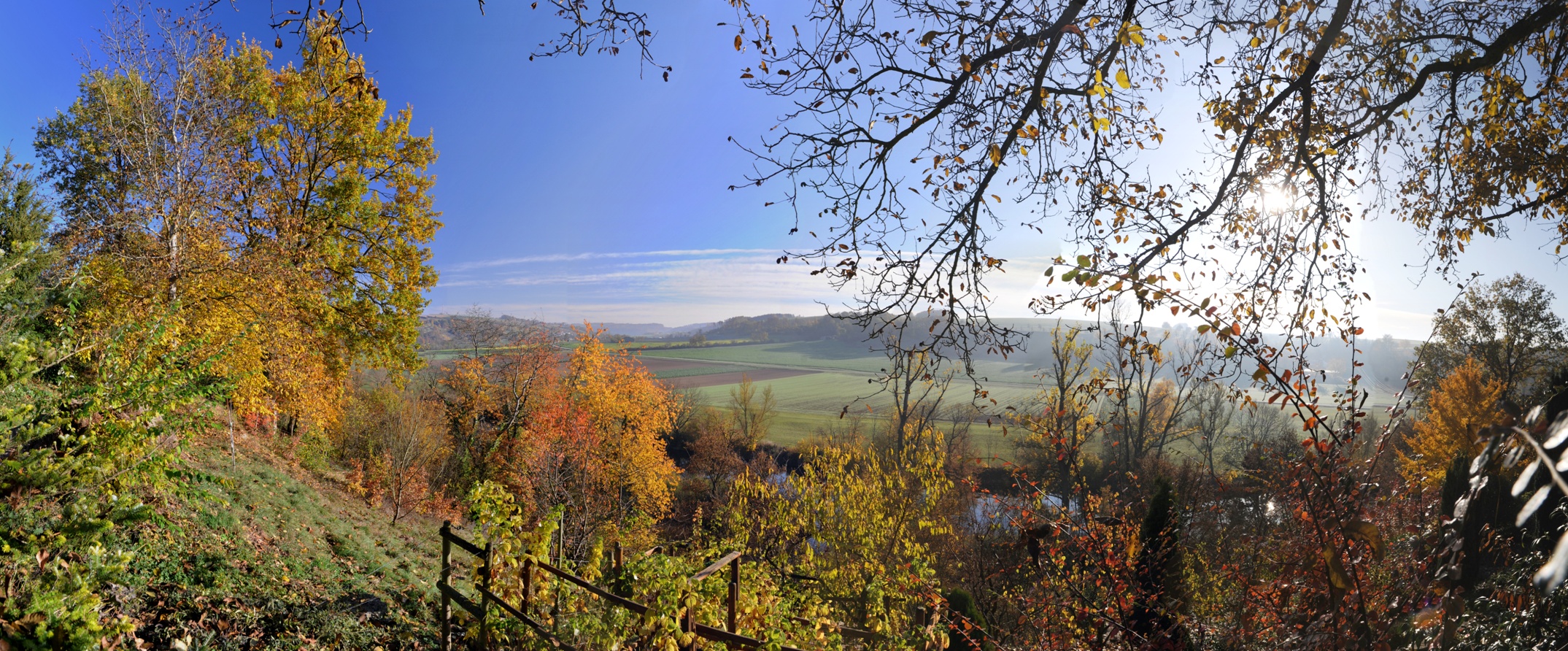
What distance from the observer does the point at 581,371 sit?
78.4 feet

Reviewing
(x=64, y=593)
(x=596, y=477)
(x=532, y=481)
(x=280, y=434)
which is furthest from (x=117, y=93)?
(x=596, y=477)

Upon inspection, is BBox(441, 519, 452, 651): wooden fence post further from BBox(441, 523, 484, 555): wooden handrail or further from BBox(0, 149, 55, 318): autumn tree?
BBox(0, 149, 55, 318): autumn tree

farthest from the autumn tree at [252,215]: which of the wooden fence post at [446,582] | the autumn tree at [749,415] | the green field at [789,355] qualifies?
the green field at [789,355]

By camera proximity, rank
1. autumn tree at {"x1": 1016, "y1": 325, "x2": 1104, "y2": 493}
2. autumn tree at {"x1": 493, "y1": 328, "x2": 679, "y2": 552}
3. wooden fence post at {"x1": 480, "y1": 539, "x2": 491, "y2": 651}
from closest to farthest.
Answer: wooden fence post at {"x1": 480, "y1": 539, "x2": 491, "y2": 651}
autumn tree at {"x1": 1016, "y1": 325, "x2": 1104, "y2": 493}
autumn tree at {"x1": 493, "y1": 328, "x2": 679, "y2": 552}

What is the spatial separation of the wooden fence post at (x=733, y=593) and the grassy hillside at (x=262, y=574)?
3.43 meters

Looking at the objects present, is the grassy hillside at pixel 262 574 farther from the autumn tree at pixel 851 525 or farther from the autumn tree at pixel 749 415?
the autumn tree at pixel 749 415

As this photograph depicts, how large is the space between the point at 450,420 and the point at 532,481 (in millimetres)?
7247

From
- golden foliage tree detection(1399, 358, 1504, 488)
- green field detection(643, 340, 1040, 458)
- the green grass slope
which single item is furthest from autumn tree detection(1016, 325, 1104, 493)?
golden foliage tree detection(1399, 358, 1504, 488)

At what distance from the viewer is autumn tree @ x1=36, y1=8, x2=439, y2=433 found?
1000 centimetres

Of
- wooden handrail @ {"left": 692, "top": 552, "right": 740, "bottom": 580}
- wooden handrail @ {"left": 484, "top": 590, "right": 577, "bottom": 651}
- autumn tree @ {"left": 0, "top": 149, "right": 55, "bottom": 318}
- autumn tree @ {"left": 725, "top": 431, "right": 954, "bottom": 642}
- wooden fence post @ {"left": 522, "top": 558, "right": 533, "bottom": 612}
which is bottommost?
autumn tree @ {"left": 725, "top": 431, "right": 954, "bottom": 642}

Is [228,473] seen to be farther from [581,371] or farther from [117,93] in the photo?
[581,371]

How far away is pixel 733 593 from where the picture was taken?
12.1ft

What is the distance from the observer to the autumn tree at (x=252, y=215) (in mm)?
10000

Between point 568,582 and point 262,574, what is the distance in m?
4.17
